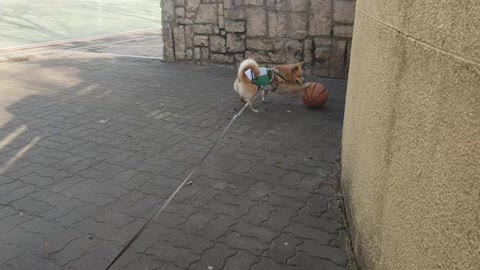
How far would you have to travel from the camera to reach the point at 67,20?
17.5 meters

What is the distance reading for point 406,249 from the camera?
178 cm

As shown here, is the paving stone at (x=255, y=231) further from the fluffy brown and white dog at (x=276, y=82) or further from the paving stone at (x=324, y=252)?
the fluffy brown and white dog at (x=276, y=82)

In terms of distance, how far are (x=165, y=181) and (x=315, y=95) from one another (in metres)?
3.15

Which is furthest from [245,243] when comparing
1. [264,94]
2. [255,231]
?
[264,94]

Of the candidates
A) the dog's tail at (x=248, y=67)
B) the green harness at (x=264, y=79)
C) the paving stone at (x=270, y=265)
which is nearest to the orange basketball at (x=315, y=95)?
the green harness at (x=264, y=79)

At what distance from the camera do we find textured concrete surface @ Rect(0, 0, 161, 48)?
533 inches

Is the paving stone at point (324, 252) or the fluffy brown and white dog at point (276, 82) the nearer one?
the paving stone at point (324, 252)

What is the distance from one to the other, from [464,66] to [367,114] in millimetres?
A: 1484

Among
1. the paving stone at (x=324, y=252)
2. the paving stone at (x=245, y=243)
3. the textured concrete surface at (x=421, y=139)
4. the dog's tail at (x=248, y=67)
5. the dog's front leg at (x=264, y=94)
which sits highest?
the textured concrete surface at (x=421, y=139)

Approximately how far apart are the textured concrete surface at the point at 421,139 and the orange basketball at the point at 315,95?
3446mm

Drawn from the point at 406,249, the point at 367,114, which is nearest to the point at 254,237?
the point at 367,114

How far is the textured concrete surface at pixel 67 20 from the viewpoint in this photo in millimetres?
13547

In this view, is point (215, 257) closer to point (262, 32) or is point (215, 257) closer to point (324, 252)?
point (324, 252)

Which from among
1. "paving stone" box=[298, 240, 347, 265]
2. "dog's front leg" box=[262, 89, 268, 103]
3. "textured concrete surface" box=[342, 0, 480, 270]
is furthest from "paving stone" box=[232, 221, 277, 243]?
"dog's front leg" box=[262, 89, 268, 103]
